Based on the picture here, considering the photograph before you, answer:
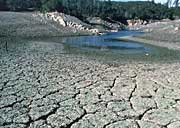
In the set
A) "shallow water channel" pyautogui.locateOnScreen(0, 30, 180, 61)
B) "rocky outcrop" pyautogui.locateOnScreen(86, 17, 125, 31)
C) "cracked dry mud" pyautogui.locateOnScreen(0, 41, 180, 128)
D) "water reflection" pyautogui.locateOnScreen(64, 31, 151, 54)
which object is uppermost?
"cracked dry mud" pyautogui.locateOnScreen(0, 41, 180, 128)

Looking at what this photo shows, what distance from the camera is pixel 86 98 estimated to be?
7.86 meters

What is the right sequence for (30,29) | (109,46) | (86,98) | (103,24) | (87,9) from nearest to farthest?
(86,98) < (109,46) < (30,29) < (103,24) < (87,9)

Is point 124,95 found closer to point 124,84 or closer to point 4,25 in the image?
point 124,84

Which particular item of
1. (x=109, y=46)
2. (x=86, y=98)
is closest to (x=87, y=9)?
(x=109, y=46)

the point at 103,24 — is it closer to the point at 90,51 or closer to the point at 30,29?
the point at 30,29

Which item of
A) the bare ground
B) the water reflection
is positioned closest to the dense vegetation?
the water reflection

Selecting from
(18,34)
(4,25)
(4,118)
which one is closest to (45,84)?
(4,118)

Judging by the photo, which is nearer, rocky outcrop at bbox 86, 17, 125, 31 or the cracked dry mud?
the cracked dry mud

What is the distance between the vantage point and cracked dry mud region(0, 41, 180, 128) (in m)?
6.34

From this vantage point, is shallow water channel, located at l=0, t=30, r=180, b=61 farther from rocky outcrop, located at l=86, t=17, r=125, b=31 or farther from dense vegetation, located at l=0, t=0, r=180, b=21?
dense vegetation, located at l=0, t=0, r=180, b=21

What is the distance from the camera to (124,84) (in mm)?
9664

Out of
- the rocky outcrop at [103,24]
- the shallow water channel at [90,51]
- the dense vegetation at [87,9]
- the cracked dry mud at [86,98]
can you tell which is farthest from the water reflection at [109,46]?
the dense vegetation at [87,9]

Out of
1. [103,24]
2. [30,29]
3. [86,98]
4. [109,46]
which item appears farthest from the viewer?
[103,24]

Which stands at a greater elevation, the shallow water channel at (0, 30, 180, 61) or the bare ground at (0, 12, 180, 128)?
the bare ground at (0, 12, 180, 128)
